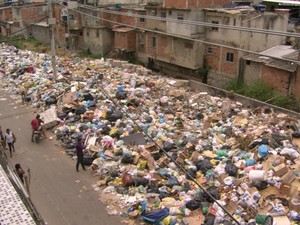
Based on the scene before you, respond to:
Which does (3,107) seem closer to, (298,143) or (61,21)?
(298,143)

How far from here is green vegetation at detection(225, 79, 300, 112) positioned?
1755 centimetres

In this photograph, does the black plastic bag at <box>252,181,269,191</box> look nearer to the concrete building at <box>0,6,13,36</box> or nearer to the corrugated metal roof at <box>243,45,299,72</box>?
the corrugated metal roof at <box>243,45,299,72</box>

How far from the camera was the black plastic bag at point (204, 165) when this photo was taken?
9.16 meters

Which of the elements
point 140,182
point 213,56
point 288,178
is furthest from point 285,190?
point 213,56

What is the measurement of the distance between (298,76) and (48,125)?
478 inches

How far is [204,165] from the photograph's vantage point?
9234 mm

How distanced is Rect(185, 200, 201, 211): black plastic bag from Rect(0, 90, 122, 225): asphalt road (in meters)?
1.66

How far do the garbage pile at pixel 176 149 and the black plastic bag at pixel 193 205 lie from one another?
3cm

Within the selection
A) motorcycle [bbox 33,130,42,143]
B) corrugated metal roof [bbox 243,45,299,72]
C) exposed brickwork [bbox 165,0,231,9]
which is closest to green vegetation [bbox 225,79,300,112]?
corrugated metal roof [bbox 243,45,299,72]

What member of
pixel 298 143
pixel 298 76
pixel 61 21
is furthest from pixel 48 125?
pixel 61 21

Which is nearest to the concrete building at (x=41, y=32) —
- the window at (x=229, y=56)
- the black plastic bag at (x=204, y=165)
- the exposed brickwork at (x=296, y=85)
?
the window at (x=229, y=56)

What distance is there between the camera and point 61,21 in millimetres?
31141

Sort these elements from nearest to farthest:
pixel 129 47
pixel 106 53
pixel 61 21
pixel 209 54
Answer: pixel 209 54 → pixel 129 47 → pixel 106 53 → pixel 61 21

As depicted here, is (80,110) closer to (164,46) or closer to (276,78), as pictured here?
(276,78)
